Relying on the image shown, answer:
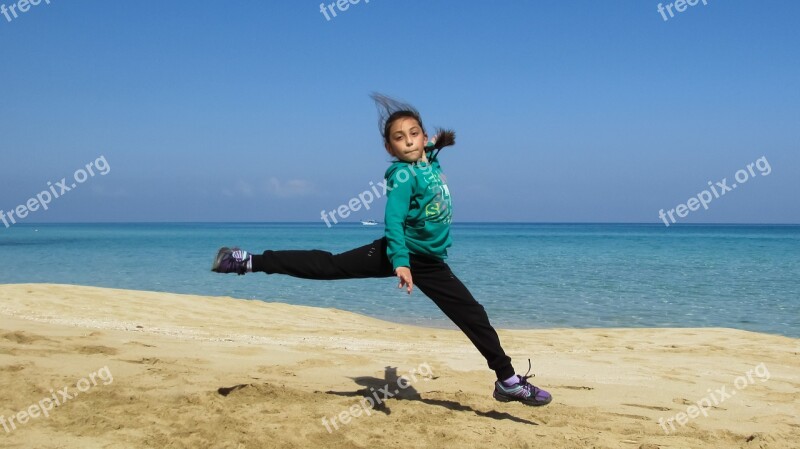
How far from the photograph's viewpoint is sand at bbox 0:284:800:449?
3508mm

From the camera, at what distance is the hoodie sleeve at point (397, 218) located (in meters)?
3.61

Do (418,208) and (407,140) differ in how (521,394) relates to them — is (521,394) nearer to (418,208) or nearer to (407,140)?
(418,208)

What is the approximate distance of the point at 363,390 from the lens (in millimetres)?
Answer: 4664

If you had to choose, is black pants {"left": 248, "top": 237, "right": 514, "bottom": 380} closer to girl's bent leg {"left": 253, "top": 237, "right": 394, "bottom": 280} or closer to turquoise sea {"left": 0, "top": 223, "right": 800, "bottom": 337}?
girl's bent leg {"left": 253, "top": 237, "right": 394, "bottom": 280}

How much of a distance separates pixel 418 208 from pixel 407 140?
0.46 meters

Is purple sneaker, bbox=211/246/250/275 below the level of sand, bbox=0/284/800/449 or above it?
above

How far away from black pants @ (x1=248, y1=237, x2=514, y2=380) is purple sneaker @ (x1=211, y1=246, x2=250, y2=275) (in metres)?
0.11

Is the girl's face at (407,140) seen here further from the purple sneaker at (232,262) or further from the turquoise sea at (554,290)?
the turquoise sea at (554,290)

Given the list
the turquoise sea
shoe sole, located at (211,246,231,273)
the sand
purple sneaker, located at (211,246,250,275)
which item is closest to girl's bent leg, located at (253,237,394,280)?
purple sneaker, located at (211,246,250,275)

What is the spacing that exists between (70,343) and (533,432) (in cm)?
421

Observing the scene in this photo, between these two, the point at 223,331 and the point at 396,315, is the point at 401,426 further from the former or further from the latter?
the point at 396,315

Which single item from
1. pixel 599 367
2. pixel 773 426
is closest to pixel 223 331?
pixel 599 367

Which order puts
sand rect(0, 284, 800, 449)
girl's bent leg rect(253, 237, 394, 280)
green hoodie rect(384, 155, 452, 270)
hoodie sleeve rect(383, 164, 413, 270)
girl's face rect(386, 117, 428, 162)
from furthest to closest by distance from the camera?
girl's face rect(386, 117, 428, 162), girl's bent leg rect(253, 237, 394, 280), green hoodie rect(384, 155, 452, 270), hoodie sleeve rect(383, 164, 413, 270), sand rect(0, 284, 800, 449)

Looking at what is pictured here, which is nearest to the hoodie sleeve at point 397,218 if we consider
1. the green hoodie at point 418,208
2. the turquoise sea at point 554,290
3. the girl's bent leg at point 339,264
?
the green hoodie at point 418,208
